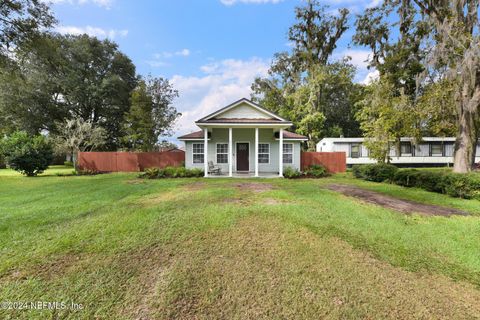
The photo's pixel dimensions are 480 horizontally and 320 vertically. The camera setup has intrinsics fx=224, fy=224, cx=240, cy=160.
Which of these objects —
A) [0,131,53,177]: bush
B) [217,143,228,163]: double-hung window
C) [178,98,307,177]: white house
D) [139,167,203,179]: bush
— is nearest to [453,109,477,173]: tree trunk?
[178,98,307,177]: white house

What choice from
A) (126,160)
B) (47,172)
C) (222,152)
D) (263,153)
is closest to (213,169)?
(222,152)

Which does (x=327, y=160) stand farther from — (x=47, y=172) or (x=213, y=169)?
(x=47, y=172)

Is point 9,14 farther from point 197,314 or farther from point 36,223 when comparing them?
point 197,314

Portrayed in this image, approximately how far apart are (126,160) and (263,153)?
1066cm

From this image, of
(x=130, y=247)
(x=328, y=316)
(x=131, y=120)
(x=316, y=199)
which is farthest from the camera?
(x=131, y=120)

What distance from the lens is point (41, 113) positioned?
24.2 meters

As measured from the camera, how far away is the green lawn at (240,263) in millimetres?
2518

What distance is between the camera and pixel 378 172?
1192 centimetres

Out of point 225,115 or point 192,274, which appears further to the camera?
point 225,115

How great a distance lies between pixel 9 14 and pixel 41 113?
52.4ft

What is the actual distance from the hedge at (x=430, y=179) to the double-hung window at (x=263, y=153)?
5.65 metres

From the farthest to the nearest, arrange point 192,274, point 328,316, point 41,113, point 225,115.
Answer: point 41,113
point 225,115
point 192,274
point 328,316

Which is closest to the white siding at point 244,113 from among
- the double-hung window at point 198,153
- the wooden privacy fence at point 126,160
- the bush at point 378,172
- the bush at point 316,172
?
the double-hung window at point 198,153

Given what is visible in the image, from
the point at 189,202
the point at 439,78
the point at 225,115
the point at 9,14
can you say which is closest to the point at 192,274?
the point at 189,202
